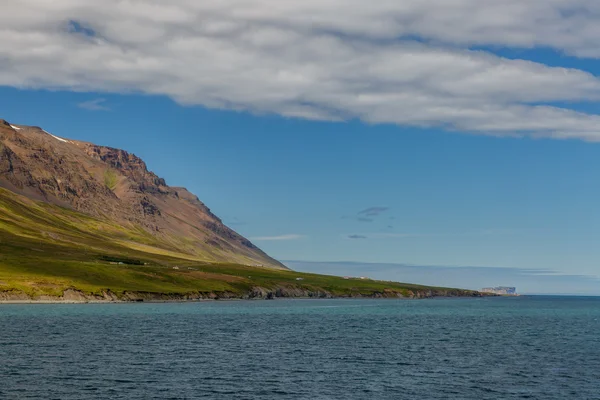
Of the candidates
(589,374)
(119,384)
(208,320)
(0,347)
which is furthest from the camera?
(208,320)

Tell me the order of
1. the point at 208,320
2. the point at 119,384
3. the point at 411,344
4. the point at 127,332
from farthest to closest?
the point at 208,320
the point at 127,332
the point at 411,344
the point at 119,384

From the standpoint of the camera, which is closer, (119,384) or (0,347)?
(119,384)

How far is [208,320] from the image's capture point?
166375mm

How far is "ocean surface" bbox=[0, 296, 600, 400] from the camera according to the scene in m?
70.1

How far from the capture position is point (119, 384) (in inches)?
2832

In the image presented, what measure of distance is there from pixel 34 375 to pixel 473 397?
46.6 m

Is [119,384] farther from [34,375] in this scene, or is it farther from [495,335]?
[495,335]

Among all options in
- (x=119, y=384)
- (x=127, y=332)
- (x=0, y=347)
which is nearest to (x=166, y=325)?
(x=127, y=332)

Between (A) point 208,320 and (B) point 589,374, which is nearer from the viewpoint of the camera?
(B) point 589,374

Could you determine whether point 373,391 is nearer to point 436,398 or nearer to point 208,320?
point 436,398

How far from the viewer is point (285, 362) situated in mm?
91125

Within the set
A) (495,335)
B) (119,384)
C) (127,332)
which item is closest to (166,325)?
(127,332)

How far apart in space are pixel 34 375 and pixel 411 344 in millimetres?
62430

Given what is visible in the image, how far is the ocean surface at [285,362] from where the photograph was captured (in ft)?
230
